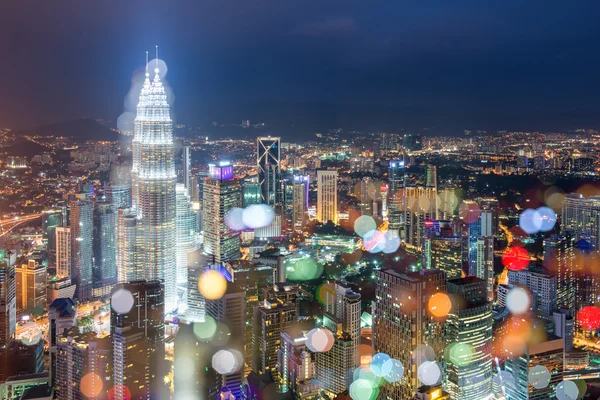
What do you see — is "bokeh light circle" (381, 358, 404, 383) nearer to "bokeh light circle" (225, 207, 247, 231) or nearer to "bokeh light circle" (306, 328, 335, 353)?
"bokeh light circle" (306, 328, 335, 353)

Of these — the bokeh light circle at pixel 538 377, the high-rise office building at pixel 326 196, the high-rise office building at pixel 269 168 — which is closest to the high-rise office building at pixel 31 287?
the high-rise office building at pixel 269 168

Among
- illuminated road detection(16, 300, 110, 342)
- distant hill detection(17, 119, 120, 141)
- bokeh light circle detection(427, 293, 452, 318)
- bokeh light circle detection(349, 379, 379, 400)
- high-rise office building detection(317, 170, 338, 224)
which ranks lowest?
bokeh light circle detection(349, 379, 379, 400)

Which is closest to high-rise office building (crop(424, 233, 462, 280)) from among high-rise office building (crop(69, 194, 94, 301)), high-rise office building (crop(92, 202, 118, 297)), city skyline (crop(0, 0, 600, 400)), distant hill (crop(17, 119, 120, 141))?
city skyline (crop(0, 0, 600, 400))

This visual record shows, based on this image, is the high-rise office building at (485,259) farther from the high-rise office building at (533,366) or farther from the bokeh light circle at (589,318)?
the high-rise office building at (533,366)

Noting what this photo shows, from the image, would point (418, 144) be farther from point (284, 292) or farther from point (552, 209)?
point (284, 292)

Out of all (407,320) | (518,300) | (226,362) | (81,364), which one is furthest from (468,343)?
(81,364)
